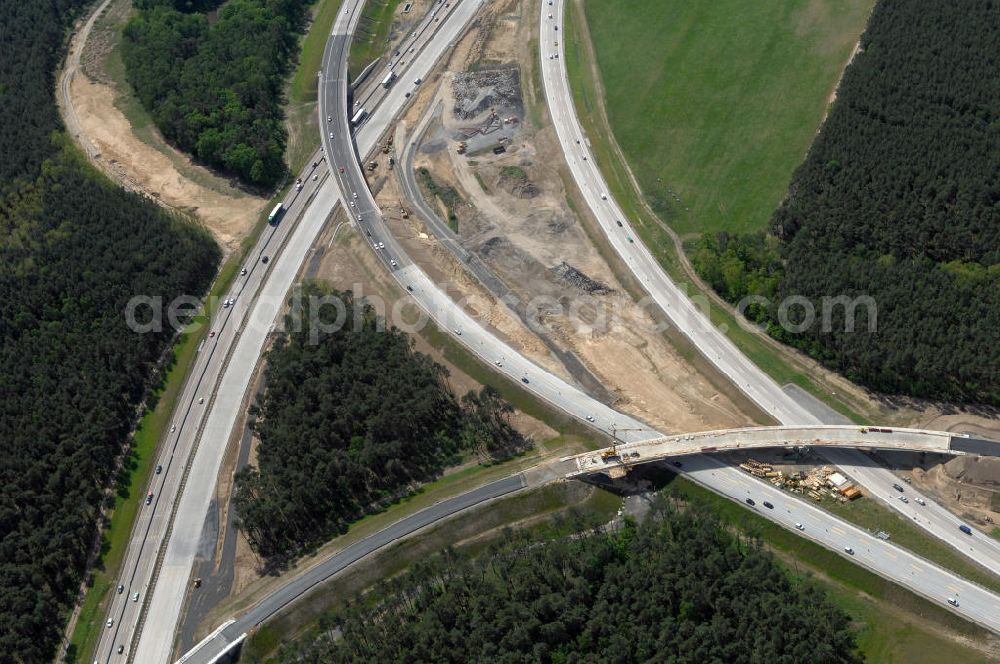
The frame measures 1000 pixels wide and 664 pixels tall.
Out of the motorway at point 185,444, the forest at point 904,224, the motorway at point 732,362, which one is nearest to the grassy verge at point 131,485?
the motorway at point 185,444

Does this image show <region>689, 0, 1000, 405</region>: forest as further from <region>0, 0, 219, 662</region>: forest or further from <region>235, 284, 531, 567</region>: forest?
<region>0, 0, 219, 662</region>: forest

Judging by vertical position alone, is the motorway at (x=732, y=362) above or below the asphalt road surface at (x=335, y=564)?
above

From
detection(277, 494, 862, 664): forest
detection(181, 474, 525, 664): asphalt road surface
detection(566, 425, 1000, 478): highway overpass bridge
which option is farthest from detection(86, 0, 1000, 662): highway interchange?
detection(277, 494, 862, 664): forest

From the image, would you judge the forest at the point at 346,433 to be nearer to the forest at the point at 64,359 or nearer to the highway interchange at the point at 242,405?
the highway interchange at the point at 242,405

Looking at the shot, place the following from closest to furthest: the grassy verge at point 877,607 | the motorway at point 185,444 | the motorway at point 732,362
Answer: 1. the grassy verge at point 877,607
2. the motorway at point 732,362
3. the motorway at point 185,444

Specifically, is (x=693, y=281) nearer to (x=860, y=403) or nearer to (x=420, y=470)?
(x=860, y=403)

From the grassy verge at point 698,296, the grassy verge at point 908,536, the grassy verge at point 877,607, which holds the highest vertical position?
the grassy verge at point 698,296

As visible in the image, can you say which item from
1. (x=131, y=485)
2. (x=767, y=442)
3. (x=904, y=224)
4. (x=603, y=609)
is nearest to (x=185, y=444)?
(x=131, y=485)
